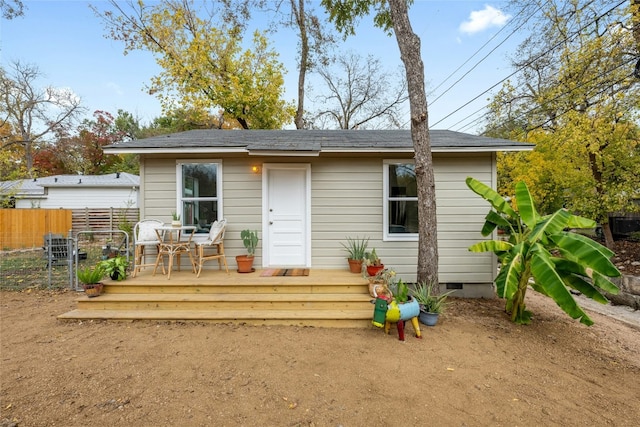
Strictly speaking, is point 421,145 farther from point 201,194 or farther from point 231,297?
point 201,194

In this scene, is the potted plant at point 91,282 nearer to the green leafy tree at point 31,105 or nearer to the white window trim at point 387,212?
the white window trim at point 387,212

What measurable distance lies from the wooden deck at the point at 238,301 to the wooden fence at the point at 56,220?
7.45m

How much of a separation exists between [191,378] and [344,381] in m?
1.49

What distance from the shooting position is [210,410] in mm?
2271

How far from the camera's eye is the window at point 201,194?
218 inches

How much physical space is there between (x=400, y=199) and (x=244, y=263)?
329 cm

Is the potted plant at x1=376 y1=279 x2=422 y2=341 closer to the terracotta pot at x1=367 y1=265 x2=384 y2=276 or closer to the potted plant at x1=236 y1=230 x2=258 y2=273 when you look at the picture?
the terracotta pot at x1=367 y1=265 x2=384 y2=276

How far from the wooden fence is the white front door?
7811 mm

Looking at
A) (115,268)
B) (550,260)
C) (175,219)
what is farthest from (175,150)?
(550,260)

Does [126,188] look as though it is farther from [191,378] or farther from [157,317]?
[191,378]

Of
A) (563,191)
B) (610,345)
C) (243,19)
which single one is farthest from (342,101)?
(610,345)

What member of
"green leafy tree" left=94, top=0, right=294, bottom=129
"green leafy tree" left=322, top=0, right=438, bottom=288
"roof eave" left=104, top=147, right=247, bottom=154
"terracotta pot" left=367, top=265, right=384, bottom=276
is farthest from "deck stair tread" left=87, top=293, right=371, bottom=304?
"green leafy tree" left=94, top=0, right=294, bottom=129

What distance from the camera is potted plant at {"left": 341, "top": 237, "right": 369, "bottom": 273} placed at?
5.16m

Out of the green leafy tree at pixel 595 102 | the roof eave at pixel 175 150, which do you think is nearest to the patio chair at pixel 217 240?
the roof eave at pixel 175 150
